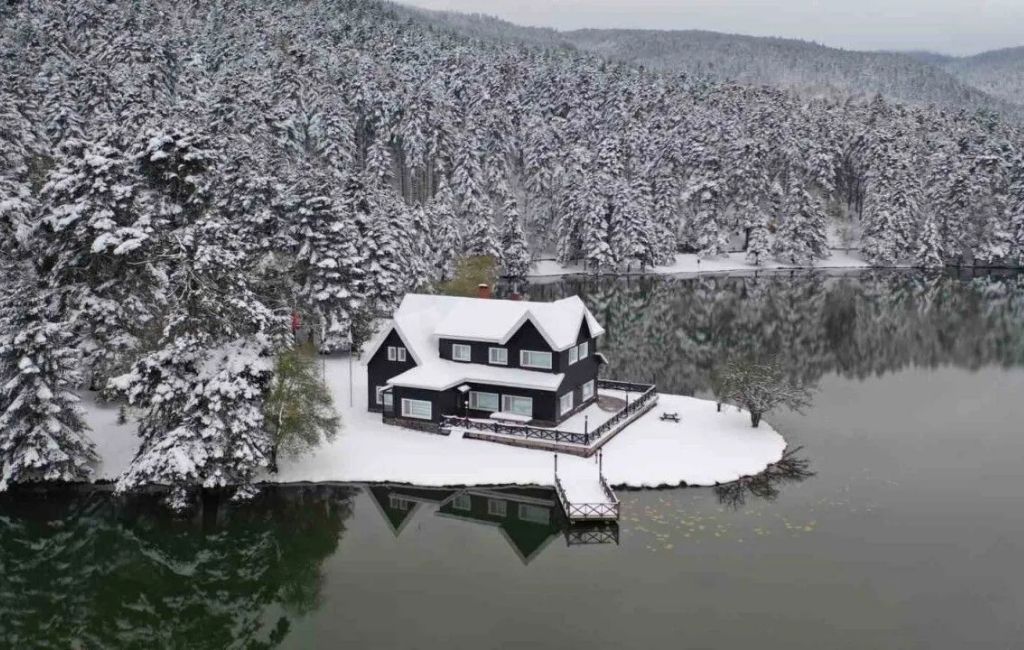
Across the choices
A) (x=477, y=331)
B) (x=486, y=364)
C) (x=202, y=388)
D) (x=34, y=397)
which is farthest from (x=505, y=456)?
(x=34, y=397)

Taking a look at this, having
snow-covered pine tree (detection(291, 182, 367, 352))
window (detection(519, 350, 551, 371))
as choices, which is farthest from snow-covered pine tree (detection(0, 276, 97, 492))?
window (detection(519, 350, 551, 371))

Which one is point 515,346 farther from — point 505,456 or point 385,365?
point 385,365

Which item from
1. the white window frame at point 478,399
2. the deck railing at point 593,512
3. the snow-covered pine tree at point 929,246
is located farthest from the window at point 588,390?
the snow-covered pine tree at point 929,246

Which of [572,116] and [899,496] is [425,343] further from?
[572,116]

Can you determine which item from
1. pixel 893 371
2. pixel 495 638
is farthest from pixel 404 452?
pixel 893 371

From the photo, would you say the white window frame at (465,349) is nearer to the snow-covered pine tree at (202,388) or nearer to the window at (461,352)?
the window at (461,352)

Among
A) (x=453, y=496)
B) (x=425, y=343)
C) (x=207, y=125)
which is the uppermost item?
(x=207, y=125)

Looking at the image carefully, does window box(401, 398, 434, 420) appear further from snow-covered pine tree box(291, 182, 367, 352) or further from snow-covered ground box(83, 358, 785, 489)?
snow-covered pine tree box(291, 182, 367, 352)
